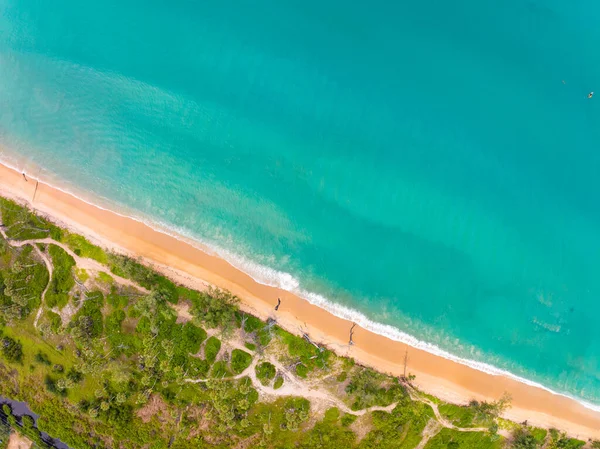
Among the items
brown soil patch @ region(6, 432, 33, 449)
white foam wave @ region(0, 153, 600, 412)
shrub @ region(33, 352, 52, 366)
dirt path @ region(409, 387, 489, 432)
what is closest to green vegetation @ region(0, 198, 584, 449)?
shrub @ region(33, 352, 52, 366)

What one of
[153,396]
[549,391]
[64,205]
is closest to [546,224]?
[549,391]

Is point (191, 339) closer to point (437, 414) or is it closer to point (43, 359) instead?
point (43, 359)

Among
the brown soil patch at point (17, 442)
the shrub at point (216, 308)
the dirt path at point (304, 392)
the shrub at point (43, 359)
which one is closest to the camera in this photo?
the shrub at point (216, 308)

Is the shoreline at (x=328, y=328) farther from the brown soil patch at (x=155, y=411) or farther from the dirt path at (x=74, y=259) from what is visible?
the brown soil patch at (x=155, y=411)

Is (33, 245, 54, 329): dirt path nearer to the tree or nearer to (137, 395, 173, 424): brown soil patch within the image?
(137, 395, 173, 424): brown soil patch

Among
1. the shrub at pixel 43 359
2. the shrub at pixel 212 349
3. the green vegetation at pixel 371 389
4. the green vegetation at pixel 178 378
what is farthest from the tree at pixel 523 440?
the shrub at pixel 43 359
